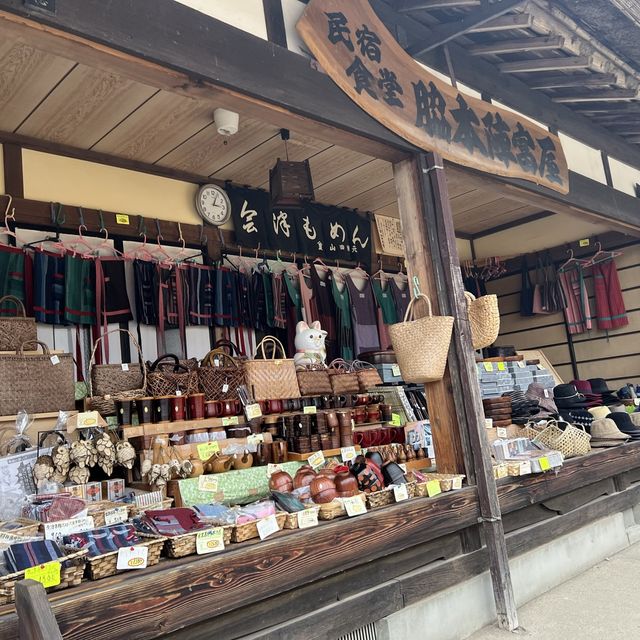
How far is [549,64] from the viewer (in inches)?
187

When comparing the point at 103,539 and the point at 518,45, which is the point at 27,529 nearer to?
the point at 103,539

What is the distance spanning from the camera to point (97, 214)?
18.7 ft

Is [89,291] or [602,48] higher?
[602,48]

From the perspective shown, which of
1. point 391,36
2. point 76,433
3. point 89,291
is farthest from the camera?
point 89,291

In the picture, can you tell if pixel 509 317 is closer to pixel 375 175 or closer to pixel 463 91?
pixel 375 175

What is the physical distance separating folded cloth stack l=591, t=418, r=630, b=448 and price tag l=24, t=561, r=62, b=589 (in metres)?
4.44

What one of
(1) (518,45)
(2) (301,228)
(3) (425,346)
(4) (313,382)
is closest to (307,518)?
(3) (425,346)

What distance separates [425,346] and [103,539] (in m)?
1.92

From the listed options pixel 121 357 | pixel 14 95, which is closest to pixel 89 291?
pixel 121 357

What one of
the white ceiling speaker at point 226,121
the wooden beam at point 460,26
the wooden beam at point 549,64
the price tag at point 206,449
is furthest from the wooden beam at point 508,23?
the price tag at point 206,449

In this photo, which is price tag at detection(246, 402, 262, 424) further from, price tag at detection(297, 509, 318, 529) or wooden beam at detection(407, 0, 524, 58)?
wooden beam at detection(407, 0, 524, 58)

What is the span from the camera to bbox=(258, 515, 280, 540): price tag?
277 cm

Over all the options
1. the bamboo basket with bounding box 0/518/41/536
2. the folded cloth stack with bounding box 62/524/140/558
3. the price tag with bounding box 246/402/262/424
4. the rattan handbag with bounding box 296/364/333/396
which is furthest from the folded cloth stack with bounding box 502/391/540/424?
the bamboo basket with bounding box 0/518/41/536

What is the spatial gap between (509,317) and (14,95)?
7189 mm
